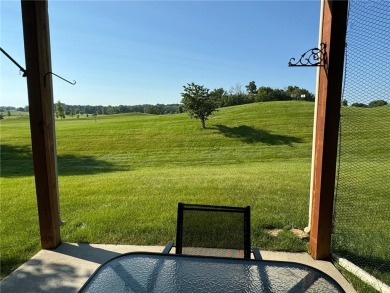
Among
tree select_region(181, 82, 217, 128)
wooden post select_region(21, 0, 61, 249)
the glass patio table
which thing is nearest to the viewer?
the glass patio table

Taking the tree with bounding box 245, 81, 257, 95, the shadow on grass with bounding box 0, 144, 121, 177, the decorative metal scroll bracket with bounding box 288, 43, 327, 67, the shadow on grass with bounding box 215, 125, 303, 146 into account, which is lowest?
the shadow on grass with bounding box 0, 144, 121, 177

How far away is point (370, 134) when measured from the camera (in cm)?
898

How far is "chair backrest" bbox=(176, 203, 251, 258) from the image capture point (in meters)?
1.87

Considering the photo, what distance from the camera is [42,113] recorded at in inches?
105

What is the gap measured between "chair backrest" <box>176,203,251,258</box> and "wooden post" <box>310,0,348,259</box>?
0.99 meters

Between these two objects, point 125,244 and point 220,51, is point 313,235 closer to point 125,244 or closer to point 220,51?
point 125,244

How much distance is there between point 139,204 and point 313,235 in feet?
7.98

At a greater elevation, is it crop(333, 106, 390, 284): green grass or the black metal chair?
the black metal chair

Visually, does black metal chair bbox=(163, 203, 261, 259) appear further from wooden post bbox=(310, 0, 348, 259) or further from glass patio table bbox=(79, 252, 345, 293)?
wooden post bbox=(310, 0, 348, 259)

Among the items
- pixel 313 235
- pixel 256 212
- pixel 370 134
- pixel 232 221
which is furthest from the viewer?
pixel 370 134

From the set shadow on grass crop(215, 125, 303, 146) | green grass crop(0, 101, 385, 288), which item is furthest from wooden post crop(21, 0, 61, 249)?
shadow on grass crop(215, 125, 303, 146)

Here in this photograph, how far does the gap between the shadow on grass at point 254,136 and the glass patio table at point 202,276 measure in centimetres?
1384

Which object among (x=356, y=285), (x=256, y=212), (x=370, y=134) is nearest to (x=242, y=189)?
(x=256, y=212)

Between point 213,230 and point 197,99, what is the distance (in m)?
15.2
